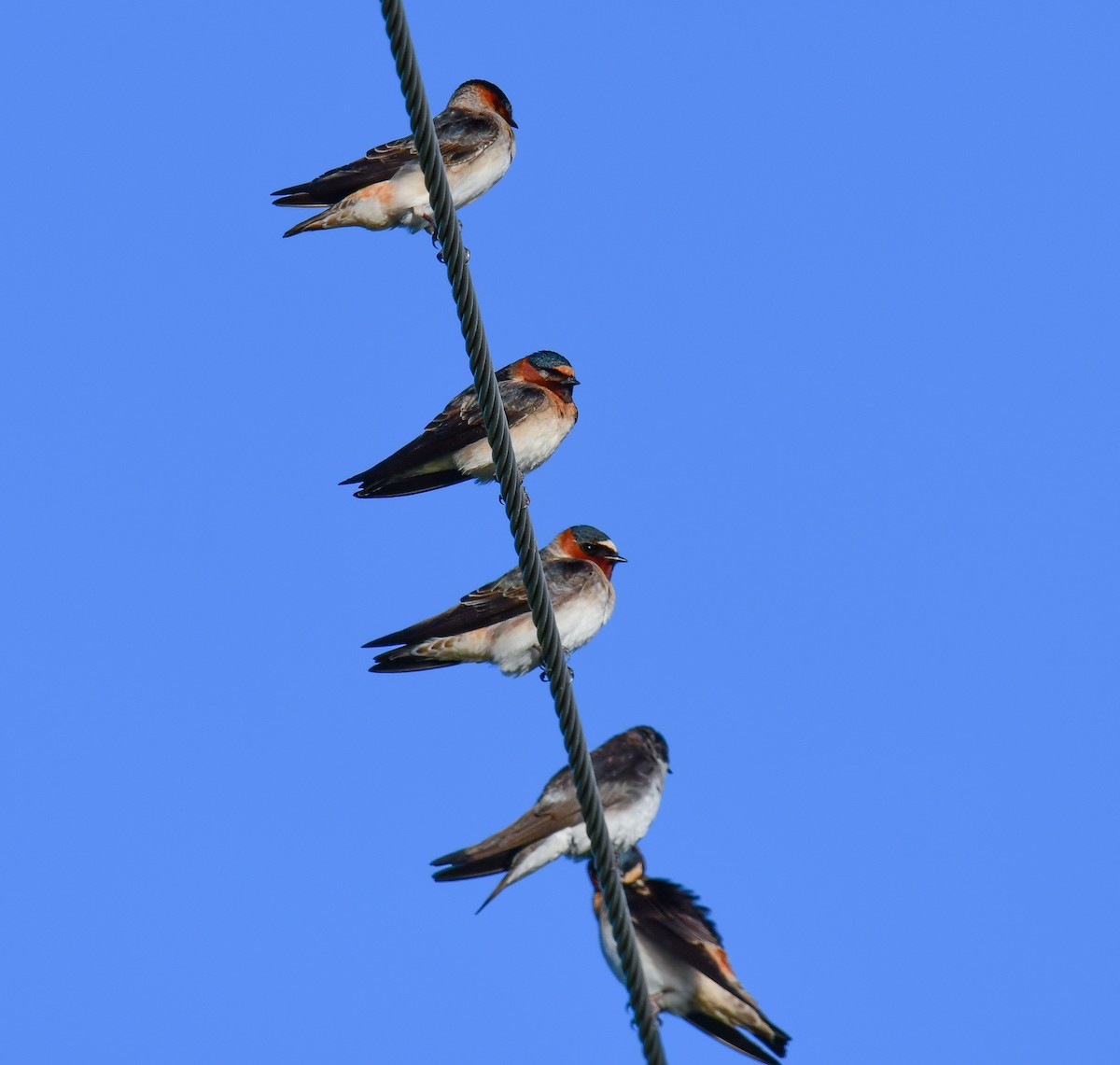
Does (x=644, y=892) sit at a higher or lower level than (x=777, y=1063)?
higher

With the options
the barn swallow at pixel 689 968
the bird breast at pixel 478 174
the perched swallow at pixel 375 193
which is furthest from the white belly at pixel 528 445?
the barn swallow at pixel 689 968

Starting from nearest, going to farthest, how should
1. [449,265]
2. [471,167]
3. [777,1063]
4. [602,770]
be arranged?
[449,265] → [777,1063] → [602,770] → [471,167]

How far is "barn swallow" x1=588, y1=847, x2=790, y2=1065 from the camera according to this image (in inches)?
302

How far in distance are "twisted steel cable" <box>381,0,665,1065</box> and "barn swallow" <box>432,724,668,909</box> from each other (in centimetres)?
153

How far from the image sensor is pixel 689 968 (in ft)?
25.8

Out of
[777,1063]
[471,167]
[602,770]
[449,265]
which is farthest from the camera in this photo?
[471,167]

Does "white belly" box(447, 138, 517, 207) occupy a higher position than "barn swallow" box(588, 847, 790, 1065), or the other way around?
"white belly" box(447, 138, 517, 207)

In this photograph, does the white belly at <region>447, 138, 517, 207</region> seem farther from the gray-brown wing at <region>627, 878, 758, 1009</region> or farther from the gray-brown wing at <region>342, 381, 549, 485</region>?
the gray-brown wing at <region>627, 878, 758, 1009</region>

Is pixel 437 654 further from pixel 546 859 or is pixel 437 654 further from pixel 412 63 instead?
pixel 412 63

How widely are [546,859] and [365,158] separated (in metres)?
3.62

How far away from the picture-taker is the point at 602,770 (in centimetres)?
882

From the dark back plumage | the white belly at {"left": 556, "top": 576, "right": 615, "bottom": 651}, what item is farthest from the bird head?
the white belly at {"left": 556, "top": 576, "right": 615, "bottom": 651}

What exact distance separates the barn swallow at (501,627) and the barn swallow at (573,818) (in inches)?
24.9

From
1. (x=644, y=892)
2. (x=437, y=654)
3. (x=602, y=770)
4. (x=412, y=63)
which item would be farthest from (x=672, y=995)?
(x=412, y=63)
